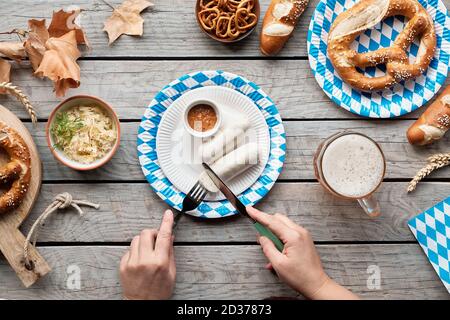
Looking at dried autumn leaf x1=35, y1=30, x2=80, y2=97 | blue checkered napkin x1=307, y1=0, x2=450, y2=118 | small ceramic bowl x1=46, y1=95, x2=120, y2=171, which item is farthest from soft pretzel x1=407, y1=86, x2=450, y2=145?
dried autumn leaf x1=35, y1=30, x2=80, y2=97

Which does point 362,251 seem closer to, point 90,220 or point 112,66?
point 90,220

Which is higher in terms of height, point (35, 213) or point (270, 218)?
point (270, 218)

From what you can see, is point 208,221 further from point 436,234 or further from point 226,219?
point 436,234

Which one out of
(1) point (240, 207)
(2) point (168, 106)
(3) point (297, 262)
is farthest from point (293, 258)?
(2) point (168, 106)

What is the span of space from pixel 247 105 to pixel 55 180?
22.8 inches

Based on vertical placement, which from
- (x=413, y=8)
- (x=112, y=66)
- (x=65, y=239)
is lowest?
(x=65, y=239)

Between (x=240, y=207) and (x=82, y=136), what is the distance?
1.53 ft

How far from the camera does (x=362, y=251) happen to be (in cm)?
157

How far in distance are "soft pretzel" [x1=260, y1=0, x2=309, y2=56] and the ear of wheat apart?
0.53 m

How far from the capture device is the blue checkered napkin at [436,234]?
1549 millimetres

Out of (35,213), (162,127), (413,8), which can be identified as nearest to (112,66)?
(162,127)

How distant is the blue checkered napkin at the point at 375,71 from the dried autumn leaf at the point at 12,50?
0.80 meters

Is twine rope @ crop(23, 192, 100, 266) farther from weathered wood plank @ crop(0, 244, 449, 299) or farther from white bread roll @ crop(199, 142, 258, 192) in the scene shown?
white bread roll @ crop(199, 142, 258, 192)

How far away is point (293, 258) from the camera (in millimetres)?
1433
